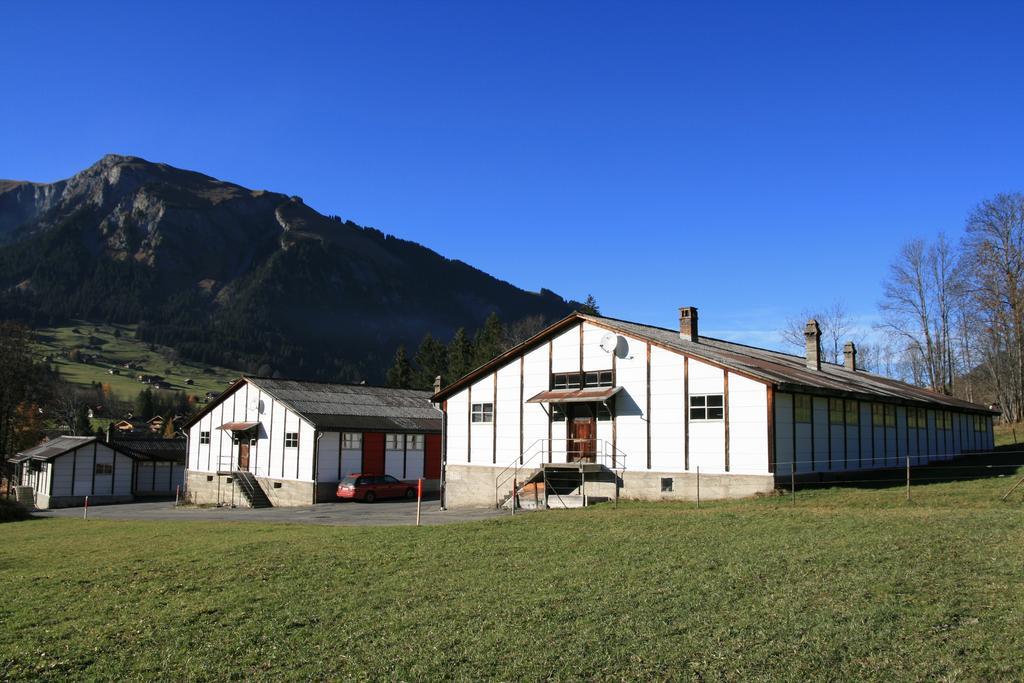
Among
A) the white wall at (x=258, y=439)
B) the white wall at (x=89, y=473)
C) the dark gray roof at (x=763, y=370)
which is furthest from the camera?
the white wall at (x=89, y=473)

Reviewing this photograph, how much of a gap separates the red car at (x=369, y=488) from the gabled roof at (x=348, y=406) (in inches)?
126

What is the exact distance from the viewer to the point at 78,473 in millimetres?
53250

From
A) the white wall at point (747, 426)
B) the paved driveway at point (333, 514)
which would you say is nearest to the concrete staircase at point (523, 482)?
the paved driveway at point (333, 514)

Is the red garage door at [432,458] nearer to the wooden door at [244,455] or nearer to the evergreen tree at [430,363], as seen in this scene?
the wooden door at [244,455]

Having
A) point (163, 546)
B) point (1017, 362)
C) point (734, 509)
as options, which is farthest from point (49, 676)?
point (1017, 362)

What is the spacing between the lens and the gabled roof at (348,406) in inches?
1729

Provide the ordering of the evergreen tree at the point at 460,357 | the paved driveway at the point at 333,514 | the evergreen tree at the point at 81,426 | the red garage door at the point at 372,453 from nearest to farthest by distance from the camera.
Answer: the paved driveway at the point at 333,514 < the red garage door at the point at 372,453 < the evergreen tree at the point at 460,357 < the evergreen tree at the point at 81,426

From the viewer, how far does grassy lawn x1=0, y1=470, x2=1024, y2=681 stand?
334 inches

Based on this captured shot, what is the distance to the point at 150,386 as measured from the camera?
16900 cm

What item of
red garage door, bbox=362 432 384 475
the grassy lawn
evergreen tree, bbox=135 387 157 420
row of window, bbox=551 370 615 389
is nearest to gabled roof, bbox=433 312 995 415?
row of window, bbox=551 370 615 389

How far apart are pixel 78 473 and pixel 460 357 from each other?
40.5m

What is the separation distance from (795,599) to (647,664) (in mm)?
3334

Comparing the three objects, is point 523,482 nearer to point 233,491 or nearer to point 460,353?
point 233,491

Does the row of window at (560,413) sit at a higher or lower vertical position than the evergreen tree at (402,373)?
lower
